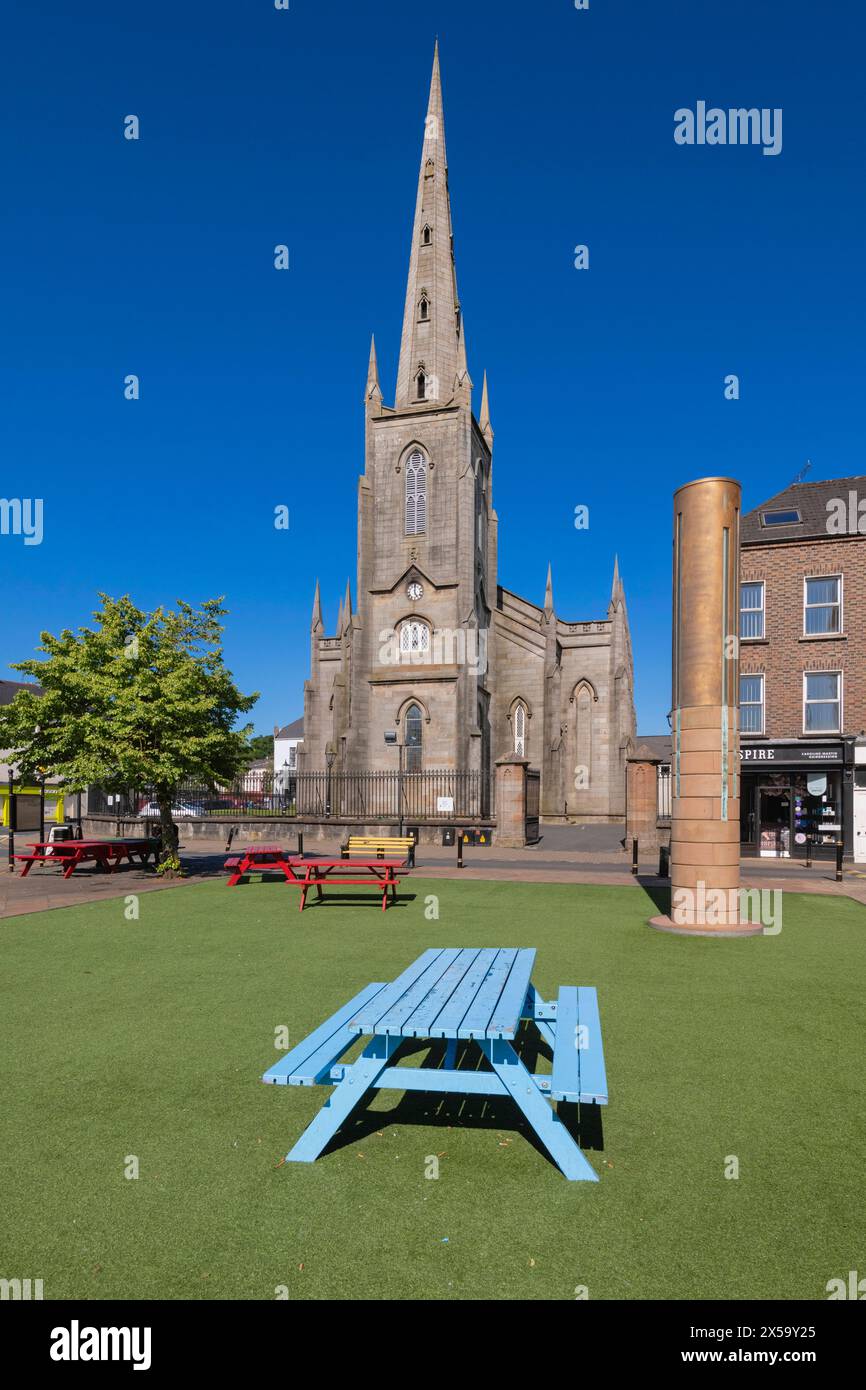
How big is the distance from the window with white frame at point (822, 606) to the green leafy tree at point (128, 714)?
54.6ft

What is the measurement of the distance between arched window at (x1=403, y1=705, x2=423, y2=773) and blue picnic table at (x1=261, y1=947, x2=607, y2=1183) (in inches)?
1382

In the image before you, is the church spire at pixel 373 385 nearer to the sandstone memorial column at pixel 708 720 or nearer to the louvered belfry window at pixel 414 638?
the louvered belfry window at pixel 414 638

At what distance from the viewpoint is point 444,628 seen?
4038 cm

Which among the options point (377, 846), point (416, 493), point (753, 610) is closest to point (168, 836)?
point (377, 846)

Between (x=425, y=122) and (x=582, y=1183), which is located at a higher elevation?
(x=425, y=122)

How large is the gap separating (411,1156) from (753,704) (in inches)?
869

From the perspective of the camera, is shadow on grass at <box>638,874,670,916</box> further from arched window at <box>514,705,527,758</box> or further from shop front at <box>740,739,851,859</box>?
arched window at <box>514,705,527,758</box>

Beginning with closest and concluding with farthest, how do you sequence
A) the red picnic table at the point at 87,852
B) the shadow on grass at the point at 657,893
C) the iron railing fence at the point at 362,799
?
the shadow on grass at the point at 657,893
the red picnic table at the point at 87,852
the iron railing fence at the point at 362,799

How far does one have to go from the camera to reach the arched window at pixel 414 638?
40.7m

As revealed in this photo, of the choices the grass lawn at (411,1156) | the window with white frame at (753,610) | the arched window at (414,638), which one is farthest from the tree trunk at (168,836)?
the arched window at (414,638)
